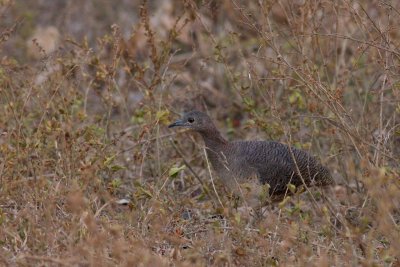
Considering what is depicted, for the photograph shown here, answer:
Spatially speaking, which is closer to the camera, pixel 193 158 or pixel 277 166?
pixel 277 166

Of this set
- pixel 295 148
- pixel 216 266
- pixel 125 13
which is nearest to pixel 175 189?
pixel 295 148

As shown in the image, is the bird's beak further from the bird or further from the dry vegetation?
the bird

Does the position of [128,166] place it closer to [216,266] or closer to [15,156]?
[15,156]

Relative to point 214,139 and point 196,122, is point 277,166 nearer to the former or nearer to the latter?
point 214,139

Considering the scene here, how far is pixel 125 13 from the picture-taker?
1495 cm

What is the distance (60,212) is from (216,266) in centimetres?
137

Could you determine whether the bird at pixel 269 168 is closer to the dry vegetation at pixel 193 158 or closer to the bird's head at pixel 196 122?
the dry vegetation at pixel 193 158

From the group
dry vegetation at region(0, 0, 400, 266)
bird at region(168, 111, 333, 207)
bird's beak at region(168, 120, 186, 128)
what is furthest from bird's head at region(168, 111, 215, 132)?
bird at region(168, 111, 333, 207)

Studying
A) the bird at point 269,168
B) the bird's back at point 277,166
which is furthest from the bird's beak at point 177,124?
the bird's back at point 277,166

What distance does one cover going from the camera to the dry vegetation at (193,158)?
5.69 meters

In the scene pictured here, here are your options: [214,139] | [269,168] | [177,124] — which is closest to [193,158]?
[214,139]

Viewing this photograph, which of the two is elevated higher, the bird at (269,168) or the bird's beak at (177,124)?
the bird's beak at (177,124)

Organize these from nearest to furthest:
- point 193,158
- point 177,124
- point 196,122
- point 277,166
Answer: point 277,166 < point 177,124 < point 196,122 < point 193,158

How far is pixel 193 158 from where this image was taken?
8938mm
